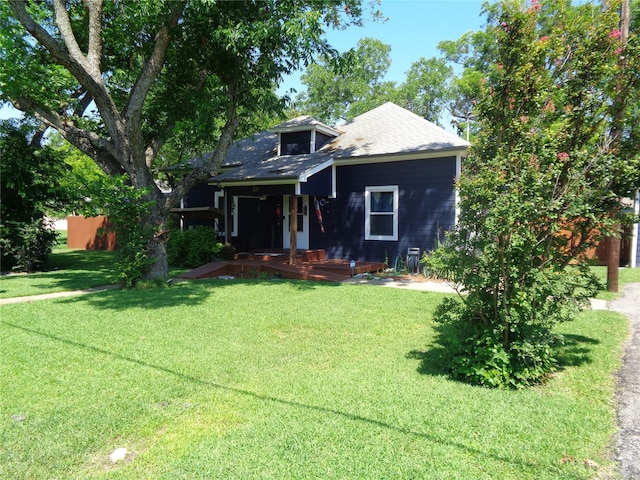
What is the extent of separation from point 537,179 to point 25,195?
14.6 m

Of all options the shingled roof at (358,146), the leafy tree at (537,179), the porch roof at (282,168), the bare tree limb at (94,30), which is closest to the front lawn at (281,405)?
the leafy tree at (537,179)

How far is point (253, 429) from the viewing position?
3.10 m

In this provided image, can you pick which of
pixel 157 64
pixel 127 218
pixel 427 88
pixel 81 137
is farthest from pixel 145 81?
pixel 427 88

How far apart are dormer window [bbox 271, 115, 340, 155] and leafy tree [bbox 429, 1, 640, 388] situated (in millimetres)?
9790

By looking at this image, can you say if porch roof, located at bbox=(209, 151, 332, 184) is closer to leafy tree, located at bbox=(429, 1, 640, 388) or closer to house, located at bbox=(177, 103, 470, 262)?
house, located at bbox=(177, 103, 470, 262)

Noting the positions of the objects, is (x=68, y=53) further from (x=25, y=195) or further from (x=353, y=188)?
(x=353, y=188)

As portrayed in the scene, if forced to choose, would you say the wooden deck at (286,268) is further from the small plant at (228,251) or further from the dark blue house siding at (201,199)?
the dark blue house siding at (201,199)

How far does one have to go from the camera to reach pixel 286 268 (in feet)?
36.4

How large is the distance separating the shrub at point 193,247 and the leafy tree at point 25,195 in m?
3.68

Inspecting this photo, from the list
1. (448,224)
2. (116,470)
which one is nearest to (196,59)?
(448,224)

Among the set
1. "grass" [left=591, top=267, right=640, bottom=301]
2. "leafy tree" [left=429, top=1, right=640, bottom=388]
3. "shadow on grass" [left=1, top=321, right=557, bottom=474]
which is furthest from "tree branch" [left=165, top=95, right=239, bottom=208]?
"grass" [left=591, top=267, right=640, bottom=301]

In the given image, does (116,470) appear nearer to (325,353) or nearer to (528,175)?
(325,353)

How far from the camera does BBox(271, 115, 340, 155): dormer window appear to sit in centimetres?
1368

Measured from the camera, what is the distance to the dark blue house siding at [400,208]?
441 inches
